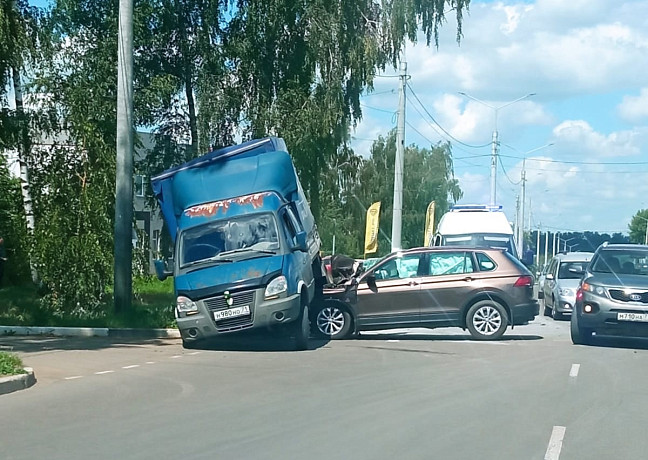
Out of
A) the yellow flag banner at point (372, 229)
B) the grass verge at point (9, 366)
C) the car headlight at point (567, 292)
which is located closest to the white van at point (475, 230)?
the car headlight at point (567, 292)

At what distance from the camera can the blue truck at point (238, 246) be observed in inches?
612

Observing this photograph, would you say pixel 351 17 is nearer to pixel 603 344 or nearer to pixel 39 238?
pixel 39 238


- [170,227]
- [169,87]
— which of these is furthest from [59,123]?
[170,227]

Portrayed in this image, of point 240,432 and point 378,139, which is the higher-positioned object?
point 378,139

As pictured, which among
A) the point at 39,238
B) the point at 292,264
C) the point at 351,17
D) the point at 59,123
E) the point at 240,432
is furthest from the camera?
the point at 351,17

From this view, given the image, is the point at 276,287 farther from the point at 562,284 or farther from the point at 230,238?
the point at 562,284

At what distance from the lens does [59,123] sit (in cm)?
2294

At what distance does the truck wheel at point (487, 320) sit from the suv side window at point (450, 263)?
73cm

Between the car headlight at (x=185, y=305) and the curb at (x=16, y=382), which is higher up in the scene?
the car headlight at (x=185, y=305)

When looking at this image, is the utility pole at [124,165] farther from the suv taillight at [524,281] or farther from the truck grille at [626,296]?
the truck grille at [626,296]

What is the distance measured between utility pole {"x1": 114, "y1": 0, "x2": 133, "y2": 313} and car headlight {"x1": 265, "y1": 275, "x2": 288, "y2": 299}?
Result: 5.84 metres

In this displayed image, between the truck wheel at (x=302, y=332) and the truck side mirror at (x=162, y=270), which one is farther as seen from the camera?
the truck side mirror at (x=162, y=270)

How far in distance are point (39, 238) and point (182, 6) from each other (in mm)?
8223

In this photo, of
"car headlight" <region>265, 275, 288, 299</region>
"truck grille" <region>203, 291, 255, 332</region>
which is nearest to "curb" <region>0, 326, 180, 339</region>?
"truck grille" <region>203, 291, 255, 332</region>
